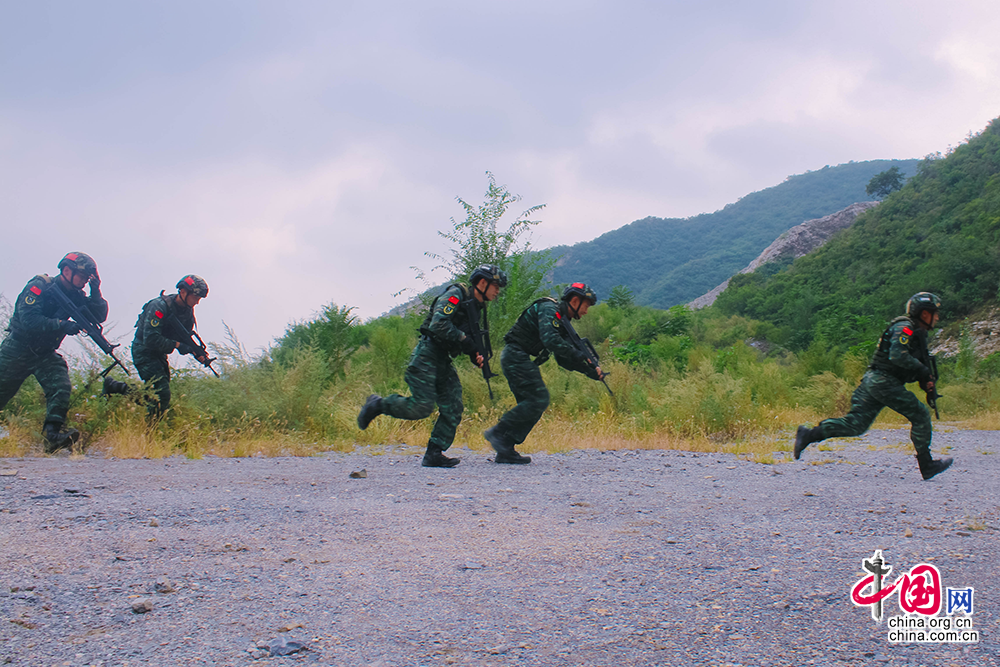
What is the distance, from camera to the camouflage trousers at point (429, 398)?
596cm

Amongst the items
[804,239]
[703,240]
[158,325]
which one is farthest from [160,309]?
[703,240]

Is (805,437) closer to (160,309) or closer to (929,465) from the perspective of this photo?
(929,465)

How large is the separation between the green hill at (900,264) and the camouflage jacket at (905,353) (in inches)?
783

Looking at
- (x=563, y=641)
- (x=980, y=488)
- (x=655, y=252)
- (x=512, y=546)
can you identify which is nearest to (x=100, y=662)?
(x=563, y=641)

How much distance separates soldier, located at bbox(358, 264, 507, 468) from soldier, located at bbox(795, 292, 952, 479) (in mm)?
3256

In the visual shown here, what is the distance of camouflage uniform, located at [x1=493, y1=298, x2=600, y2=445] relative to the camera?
20.7 feet

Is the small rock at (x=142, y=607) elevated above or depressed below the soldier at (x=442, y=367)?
below

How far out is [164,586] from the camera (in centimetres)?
242

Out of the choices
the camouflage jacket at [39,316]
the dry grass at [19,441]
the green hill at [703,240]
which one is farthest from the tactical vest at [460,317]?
the green hill at [703,240]

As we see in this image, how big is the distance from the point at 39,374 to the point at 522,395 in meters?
4.96

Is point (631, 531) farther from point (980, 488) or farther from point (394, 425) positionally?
point (394, 425)

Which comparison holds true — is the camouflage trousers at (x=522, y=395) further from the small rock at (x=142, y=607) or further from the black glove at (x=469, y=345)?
the small rock at (x=142, y=607)

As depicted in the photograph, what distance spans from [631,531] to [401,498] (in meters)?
1.56

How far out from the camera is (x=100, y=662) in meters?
1.82
